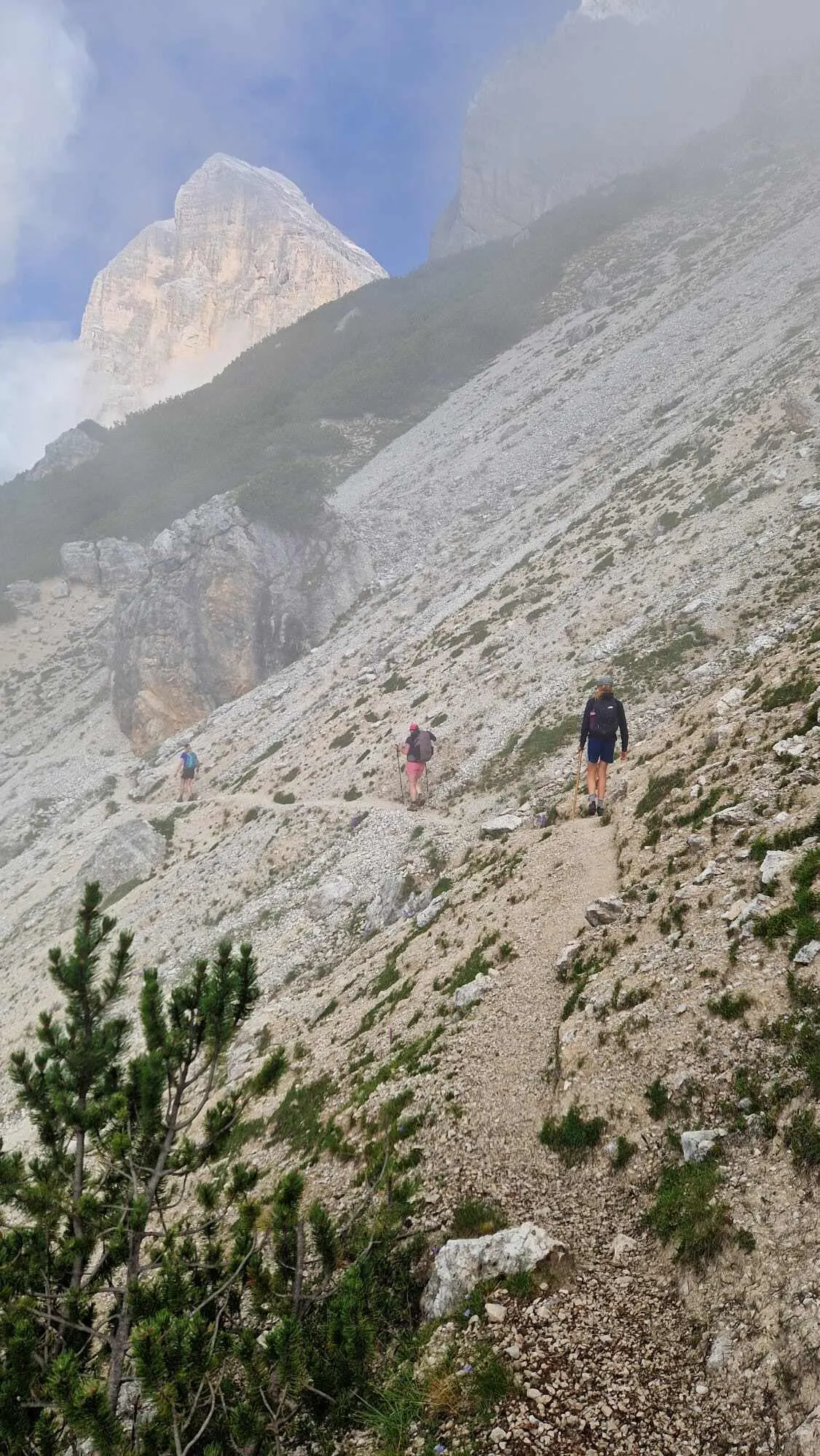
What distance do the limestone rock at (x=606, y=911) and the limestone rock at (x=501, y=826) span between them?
6541 millimetres

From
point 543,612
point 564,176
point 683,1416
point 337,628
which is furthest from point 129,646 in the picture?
point 564,176

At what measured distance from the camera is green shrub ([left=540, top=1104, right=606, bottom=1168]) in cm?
698

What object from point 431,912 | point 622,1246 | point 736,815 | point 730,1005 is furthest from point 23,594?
point 622,1246

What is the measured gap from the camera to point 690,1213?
5.59m

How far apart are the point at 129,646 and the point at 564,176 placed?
99590 millimetres

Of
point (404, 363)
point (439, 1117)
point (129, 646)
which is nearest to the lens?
point (439, 1117)

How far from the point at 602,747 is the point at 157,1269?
11349 millimetres

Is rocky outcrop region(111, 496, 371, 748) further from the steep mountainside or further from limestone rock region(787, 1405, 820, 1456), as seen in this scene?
limestone rock region(787, 1405, 820, 1456)

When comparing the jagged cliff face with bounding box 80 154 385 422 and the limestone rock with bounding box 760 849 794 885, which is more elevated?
the jagged cliff face with bounding box 80 154 385 422

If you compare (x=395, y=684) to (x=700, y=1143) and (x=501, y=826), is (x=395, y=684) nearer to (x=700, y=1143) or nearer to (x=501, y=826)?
(x=501, y=826)

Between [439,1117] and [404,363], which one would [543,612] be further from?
[404,363]

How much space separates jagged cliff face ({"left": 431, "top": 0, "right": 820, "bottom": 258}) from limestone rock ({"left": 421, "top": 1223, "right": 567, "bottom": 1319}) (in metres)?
112

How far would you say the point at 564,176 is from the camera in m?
100

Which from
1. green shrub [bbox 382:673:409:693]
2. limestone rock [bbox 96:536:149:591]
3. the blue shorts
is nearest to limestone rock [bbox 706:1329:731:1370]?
the blue shorts
